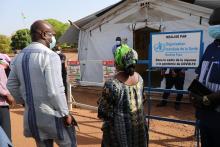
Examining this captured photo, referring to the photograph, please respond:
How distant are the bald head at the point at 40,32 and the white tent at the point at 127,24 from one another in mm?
7021

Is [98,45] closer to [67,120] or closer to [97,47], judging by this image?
[97,47]

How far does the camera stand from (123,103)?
3.42 metres

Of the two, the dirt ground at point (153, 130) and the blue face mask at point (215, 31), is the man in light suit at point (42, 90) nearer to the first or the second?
the blue face mask at point (215, 31)

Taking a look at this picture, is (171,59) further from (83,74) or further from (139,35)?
(139,35)

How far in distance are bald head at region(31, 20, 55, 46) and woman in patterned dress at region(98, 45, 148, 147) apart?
29.8 inches

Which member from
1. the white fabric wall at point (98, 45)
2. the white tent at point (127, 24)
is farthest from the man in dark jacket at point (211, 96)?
the white fabric wall at point (98, 45)

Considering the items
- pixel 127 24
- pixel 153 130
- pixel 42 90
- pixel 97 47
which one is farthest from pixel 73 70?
pixel 42 90

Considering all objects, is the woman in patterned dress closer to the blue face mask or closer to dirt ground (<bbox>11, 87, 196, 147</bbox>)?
the blue face mask

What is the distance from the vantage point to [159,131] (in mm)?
6738

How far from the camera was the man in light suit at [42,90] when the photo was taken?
3.31 metres

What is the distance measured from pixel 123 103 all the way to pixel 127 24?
27.8ft

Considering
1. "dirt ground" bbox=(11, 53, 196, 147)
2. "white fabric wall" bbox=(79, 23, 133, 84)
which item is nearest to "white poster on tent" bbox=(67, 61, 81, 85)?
"white fabric wall" bbox=(79, 23, 133, 84)

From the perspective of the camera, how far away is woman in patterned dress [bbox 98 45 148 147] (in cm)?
341

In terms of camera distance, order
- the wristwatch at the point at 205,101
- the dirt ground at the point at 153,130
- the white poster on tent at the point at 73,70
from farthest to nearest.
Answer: the white poster on tent at the point at 73,70
the dirt ground at the point at 153,130
the wristwatch at the point at 205,101
